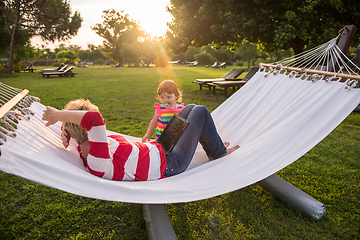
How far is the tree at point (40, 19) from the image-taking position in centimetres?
1528

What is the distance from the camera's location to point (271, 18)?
5.85m

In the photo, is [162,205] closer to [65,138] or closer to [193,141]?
[193,141]

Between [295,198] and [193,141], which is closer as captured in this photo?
[193,141]

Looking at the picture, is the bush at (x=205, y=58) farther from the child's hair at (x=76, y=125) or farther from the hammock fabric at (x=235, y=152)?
the child's hair at (x=76, y=125)

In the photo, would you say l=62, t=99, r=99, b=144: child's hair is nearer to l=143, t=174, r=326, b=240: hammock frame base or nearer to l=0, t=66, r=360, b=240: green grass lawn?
l=143, t=174, r=326, b=240: hammock frame base

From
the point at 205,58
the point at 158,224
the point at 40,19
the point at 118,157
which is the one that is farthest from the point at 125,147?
the point at 205,58

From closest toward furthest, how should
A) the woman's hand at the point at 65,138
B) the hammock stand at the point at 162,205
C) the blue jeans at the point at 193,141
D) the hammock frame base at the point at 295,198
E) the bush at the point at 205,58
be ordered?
1. the hammock stand at the point at 162,205
2. the woman's hand at the point at 65,138
3. the blue jeans at the point at 193,141
4. the hammock frame base at the point at 295,198
5. the bush at the point at 205,58

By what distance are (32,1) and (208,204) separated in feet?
64.4

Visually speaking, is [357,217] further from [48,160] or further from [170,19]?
[170,19]

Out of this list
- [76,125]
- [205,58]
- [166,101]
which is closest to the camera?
[76,125]

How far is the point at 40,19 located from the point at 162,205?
66.1 ft

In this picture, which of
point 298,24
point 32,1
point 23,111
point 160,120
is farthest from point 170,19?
point 32,1

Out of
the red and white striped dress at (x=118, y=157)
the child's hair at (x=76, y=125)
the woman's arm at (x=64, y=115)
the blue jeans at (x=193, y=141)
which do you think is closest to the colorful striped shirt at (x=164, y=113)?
the blue jeans at (x=193, y=141)

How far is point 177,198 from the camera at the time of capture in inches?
48.9
